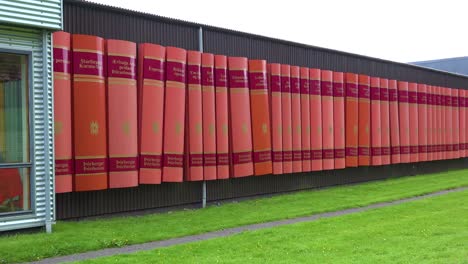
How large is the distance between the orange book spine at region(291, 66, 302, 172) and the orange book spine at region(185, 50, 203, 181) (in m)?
4.09

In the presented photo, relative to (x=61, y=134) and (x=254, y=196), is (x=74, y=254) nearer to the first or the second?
(x=61, y=134)

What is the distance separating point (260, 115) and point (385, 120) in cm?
771

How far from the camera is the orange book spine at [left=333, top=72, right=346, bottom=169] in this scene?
19234mm

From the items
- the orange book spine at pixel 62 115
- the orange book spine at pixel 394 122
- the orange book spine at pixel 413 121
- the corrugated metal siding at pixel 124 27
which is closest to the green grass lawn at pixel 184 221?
the orange book spine at pixel 62 115

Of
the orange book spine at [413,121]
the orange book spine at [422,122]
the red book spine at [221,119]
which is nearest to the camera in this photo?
the red book spine at [221,119]

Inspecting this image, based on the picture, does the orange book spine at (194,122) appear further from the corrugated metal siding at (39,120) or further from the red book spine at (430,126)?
the red book spine at (430,126)

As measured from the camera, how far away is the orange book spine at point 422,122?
24.2 m

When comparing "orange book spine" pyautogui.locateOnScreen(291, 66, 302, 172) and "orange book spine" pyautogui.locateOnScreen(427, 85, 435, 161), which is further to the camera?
"orange book spine" pyautogui.locateOnScreen(427, 85, 435, 161)

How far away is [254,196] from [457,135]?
49.1 ft

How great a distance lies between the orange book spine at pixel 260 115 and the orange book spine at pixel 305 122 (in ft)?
6.28

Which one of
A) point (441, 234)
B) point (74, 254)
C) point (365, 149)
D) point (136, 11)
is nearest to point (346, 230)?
point (441, 234)

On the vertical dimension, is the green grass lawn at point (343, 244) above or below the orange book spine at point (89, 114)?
below

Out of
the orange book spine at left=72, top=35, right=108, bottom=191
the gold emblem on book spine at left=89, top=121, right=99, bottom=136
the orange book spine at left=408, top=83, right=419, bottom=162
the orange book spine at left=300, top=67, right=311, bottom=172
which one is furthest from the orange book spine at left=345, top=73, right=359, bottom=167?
the gold emblem on book spine at left=89, top=121, right=99, bottom=136

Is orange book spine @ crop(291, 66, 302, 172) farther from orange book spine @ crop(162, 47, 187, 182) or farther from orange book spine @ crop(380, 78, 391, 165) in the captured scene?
orange book spine @ crop(380, 78, 391, 165)
